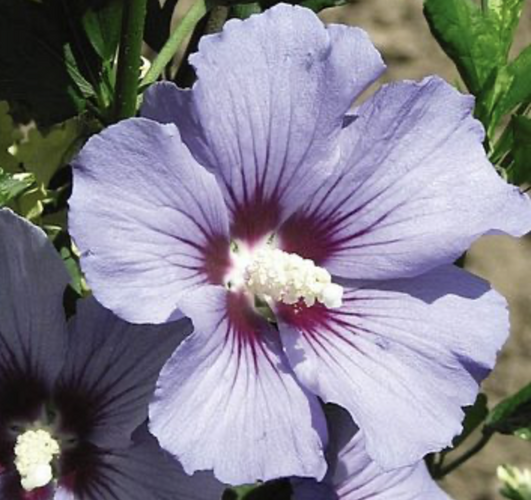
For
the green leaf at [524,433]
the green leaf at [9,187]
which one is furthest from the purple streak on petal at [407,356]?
the green leaf at [524,433]

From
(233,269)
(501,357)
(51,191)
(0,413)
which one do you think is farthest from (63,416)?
(501,357)

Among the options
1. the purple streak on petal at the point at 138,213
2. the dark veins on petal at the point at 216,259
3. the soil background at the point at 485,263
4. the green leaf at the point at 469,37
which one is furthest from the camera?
the soil background at the point at 485,263

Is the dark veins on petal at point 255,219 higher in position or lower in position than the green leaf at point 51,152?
higher

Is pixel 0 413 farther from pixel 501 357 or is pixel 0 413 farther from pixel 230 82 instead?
pixel 501 357

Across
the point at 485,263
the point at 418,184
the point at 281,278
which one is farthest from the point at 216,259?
the point at 485,263

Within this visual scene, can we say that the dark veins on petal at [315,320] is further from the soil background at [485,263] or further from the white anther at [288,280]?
the soil background at [485,263]

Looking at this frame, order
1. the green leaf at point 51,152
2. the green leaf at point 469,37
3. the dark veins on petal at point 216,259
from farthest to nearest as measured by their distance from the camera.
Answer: the green leaf at point 51,152
the green leaf at point 469,37
the dark veins on petal at point 216,259
